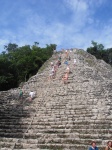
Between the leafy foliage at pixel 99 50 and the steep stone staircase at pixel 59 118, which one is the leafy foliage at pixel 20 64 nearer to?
the leafy foliage at pixel 99 50

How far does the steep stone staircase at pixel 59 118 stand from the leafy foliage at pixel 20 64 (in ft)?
40.8

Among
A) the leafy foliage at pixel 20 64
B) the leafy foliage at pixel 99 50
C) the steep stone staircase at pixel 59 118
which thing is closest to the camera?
the steep stone staircase at pixel 59 118

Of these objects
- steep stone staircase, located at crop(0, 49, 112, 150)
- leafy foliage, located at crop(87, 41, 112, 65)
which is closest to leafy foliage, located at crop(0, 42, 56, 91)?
leafy foliage, located at crop(87, 41, 112, 65)

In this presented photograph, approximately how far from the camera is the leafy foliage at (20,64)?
32.6 metres

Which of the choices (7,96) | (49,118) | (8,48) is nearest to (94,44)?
(8,48)

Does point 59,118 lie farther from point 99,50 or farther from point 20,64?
point 99,50

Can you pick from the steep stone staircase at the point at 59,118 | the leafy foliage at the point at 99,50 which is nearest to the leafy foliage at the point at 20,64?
the leafy foliage at the point at 99,50

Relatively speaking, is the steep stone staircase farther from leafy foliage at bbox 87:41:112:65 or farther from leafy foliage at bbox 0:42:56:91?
leafy foliage at bbox 87:41:112:65

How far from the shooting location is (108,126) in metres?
13.3

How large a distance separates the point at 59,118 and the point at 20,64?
27733 millimetres

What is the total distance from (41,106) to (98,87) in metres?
4.52

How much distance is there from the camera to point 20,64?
41.7 metres

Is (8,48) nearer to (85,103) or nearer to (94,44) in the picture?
(94,44)

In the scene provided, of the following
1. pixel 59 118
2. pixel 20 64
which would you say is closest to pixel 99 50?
pixel 20 64
